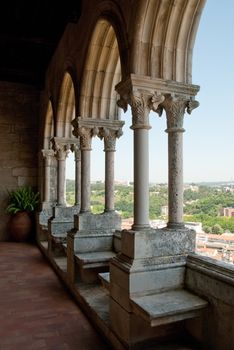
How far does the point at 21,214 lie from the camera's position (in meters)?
6.56

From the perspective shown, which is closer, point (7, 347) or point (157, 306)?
point (157, 306)

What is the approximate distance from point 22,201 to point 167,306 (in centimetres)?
526

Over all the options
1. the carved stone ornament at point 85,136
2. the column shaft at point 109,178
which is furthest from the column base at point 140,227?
the carved stone ornament at point 85,136

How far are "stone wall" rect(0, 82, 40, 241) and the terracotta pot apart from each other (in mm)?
375

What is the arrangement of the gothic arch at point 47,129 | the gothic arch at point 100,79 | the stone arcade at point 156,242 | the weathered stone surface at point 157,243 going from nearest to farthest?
1. the stone arcade at point 156,242
2. the weathered stone surface at point 157,243
3. the gothic arch at point 100,79
4. the gothic arch at point 47,129

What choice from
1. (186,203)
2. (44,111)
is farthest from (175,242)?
(44,111)

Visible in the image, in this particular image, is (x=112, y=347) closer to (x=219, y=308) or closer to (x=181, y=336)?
(x=181, y=336)

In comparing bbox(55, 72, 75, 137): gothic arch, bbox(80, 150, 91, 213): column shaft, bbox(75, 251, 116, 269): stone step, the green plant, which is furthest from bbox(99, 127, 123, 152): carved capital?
the green plant

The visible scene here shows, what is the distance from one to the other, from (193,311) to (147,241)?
1.68 ft

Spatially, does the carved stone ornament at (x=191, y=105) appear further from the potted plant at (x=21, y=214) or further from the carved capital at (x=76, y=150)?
the potted plant at (x=21, y=214)

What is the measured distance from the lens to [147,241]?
209 cm

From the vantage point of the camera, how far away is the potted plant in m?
6.48

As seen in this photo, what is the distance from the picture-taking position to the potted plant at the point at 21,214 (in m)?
6.48

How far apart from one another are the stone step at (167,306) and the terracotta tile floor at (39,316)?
1.92 ft
